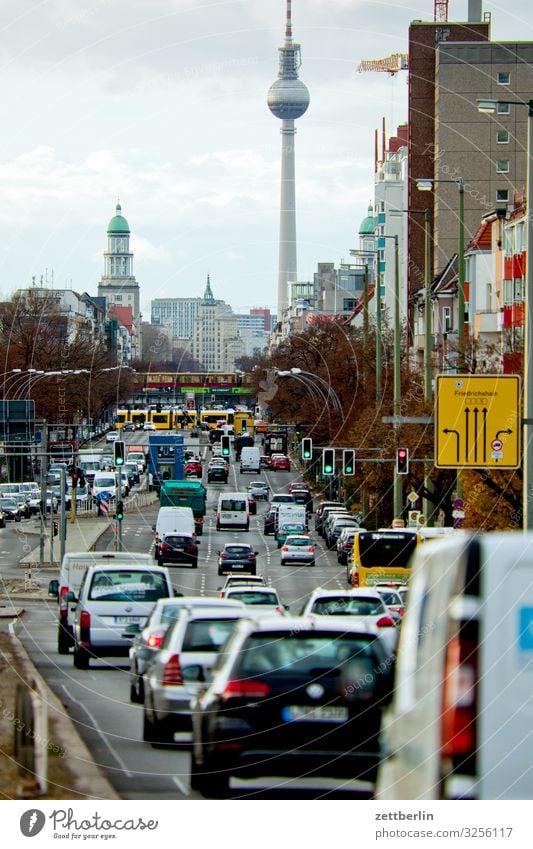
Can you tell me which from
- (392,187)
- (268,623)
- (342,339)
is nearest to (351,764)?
(268,623)

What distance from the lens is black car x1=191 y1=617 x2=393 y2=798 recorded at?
11930mm

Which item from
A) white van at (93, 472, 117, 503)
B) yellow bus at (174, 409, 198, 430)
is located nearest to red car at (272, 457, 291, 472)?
white van at (93, 472, 117, 503)

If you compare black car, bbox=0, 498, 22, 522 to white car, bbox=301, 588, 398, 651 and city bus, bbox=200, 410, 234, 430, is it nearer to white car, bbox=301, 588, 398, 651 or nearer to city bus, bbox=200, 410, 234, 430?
white car, bbox=301, 588, 398, 651

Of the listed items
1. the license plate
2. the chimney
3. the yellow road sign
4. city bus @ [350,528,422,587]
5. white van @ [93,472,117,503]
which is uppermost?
the chimney

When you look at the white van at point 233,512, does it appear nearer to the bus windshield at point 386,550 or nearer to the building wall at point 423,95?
the bus windshield at point 386,550

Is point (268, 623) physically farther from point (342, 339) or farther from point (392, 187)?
point (392, 187)

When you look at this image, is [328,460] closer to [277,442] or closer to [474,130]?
[474,130]

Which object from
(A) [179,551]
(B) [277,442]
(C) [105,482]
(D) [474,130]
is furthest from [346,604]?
(B) [277,442]

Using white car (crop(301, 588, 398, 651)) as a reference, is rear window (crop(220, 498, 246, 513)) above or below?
below

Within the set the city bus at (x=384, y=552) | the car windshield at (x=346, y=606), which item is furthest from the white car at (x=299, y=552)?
the car windshield at (x=346, y=606)

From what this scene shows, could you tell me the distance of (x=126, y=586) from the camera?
21.8 metres

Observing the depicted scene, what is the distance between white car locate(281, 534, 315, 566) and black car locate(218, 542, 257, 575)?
6774mm

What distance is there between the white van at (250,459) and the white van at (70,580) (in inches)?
Answer: 3598

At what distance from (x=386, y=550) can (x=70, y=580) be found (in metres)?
13.3
